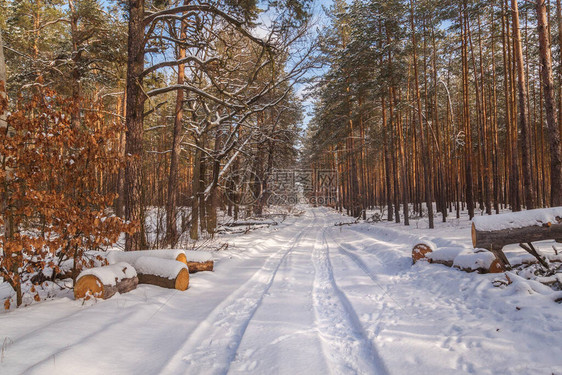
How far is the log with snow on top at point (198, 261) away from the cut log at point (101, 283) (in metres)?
1.66

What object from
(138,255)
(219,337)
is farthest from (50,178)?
(219,337)

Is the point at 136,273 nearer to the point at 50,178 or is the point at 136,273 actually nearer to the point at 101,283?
the point at 101,283

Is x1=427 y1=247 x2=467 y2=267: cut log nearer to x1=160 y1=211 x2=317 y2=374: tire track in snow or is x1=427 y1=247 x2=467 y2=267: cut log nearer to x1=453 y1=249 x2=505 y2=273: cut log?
x1=453 y1=249 x2=505 y2=273: cut log

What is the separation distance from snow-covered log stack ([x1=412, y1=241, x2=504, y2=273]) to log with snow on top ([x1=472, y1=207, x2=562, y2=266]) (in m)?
0.27

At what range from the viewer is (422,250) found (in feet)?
21.2

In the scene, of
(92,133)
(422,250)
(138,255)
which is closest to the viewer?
(92,133)

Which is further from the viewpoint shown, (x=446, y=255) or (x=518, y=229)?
(x=446, y=255)

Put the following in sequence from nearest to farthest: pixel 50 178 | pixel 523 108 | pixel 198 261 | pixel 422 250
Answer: pixel 50 178 < pixel 198 261 < pixel 422 250 < pixel 523 108

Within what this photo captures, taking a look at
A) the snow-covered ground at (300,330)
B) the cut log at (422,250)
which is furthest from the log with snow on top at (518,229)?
the cut log at (422,250)

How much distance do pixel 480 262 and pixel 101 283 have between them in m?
6.37

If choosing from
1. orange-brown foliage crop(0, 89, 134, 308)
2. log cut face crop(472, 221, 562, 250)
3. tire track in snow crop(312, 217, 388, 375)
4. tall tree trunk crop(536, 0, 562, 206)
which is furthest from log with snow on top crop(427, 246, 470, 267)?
orange-brown foliage crop(0, 89, 134, 308)

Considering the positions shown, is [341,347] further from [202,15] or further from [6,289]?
[202,15]

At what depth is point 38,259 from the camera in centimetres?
364

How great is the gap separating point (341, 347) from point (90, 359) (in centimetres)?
250
